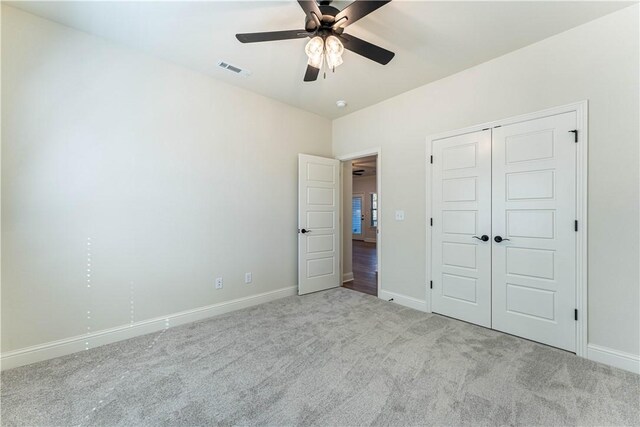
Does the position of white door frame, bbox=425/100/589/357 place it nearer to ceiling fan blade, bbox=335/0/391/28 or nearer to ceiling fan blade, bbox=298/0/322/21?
ceiling fan blade, bbox=335/0/391/28

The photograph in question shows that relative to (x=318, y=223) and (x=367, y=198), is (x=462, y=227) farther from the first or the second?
(x=367, y=198)

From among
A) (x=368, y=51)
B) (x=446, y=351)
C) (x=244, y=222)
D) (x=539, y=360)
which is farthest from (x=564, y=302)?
(x=244, y=222)

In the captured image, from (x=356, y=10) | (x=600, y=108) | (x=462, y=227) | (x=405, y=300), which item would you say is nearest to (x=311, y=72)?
(x=356, y=10)

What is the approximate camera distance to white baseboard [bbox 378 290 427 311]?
10.7 ft

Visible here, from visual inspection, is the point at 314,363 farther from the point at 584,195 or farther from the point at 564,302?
the point at 584,195

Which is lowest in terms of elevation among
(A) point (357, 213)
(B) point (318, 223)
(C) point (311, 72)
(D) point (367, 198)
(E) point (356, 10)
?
(B) point (318, 223)

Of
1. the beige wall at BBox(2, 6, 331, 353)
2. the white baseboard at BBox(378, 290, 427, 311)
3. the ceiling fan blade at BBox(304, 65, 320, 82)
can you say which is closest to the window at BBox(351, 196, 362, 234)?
the white baseboard at BBox(378, 290, 427, 311)

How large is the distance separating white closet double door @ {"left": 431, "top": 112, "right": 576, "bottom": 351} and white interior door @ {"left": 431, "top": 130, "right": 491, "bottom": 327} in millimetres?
10

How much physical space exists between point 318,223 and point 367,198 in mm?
7084

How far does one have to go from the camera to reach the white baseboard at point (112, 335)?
208 cm

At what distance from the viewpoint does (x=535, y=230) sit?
247 centimetres

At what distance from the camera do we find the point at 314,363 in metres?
2.11

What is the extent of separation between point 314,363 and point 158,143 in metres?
2.61

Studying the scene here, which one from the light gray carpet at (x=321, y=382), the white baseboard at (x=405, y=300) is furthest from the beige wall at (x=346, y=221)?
the light gray carpet at (x=321, y=382)
